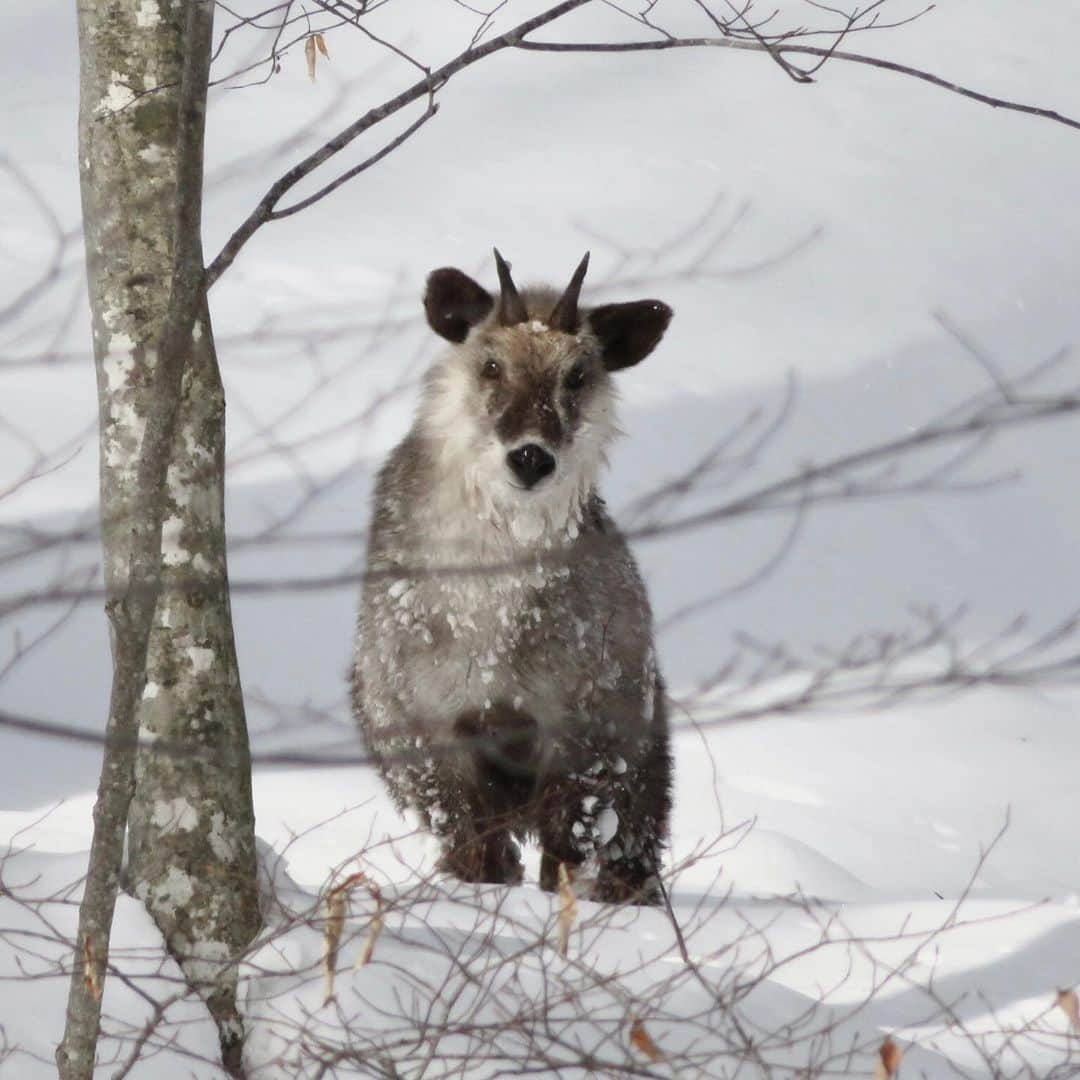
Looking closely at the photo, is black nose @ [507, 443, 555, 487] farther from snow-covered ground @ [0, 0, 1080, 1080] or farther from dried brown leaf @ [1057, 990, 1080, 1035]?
dried brown leaf @ [1057, 990, 1080, 1035]

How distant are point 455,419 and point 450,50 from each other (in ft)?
35.6

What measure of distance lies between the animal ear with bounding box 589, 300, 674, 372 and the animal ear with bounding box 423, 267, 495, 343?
36cm

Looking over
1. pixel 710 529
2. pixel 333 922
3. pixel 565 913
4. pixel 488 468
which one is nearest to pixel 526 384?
pixel 488 468

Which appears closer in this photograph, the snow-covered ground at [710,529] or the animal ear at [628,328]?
the snow-covered ground at [710,529]

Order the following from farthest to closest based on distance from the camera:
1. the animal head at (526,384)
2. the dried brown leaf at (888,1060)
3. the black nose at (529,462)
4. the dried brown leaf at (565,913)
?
the animal head at (526,384), the black nose at (529,462), the dried brown leaf at (565,913), the dried brown leaf at (888,1060)

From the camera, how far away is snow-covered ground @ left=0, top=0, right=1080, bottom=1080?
4.45 m

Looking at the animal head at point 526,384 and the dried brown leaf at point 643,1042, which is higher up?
the animal head at point 526,384

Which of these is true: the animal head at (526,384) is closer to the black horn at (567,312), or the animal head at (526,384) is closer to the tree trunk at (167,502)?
the black horn at (567,312)

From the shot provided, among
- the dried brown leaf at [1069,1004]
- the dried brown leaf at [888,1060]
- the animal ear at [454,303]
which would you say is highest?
the animal ear at [454,303]

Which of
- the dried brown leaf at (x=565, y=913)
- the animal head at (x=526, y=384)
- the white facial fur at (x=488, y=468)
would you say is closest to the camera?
the dried brown leaf at (x=565, y=913)

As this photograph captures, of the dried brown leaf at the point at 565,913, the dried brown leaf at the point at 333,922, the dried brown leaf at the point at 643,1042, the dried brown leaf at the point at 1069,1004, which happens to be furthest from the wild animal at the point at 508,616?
the dried brown leaf at the point at 1069,1004

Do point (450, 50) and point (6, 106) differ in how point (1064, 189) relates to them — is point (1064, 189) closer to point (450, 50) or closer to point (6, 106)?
point (450, 50)

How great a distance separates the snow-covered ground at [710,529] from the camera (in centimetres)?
445

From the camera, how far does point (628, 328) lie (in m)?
5.94
